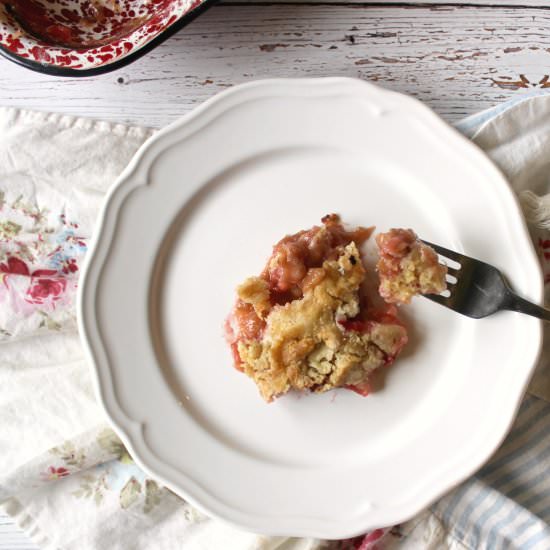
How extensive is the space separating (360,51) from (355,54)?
0.01m

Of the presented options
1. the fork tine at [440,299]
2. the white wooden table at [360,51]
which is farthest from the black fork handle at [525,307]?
the white wooden table at [360,51]

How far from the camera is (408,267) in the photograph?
160 cm

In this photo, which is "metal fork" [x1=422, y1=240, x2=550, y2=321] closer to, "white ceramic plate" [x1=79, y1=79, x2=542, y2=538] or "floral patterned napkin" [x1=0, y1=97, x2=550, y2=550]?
"white ceramic plate" [x1=79, y1=79, x2=542, y2=538]

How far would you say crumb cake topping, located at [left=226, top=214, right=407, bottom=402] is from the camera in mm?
1638

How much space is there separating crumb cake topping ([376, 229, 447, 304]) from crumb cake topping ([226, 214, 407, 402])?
8 centimetres

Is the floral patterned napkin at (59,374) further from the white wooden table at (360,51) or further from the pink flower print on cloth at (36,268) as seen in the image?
the white wooden table at (360,51)

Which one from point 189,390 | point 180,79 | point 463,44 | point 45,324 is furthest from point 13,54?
point 463,44

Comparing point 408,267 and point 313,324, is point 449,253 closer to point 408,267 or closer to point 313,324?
point 408,267

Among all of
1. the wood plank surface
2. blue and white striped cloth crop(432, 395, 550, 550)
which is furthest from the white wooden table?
blue and white striped cloth crop(432, 395, 550, 550)

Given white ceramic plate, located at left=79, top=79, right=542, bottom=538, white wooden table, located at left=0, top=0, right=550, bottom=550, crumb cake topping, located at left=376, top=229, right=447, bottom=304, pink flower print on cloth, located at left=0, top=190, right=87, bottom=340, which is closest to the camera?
crumb cake topping, located at left=376, top=229, right=447, bottom=304

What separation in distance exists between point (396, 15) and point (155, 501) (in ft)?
4.68

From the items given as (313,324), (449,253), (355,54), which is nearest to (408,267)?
(449,253)

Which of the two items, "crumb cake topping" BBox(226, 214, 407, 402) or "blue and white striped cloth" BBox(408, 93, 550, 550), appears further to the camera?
"blue and white striped cloth" BBox(408, 93, 550, 550)

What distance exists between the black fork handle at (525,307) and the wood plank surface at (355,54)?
52 centimetres
